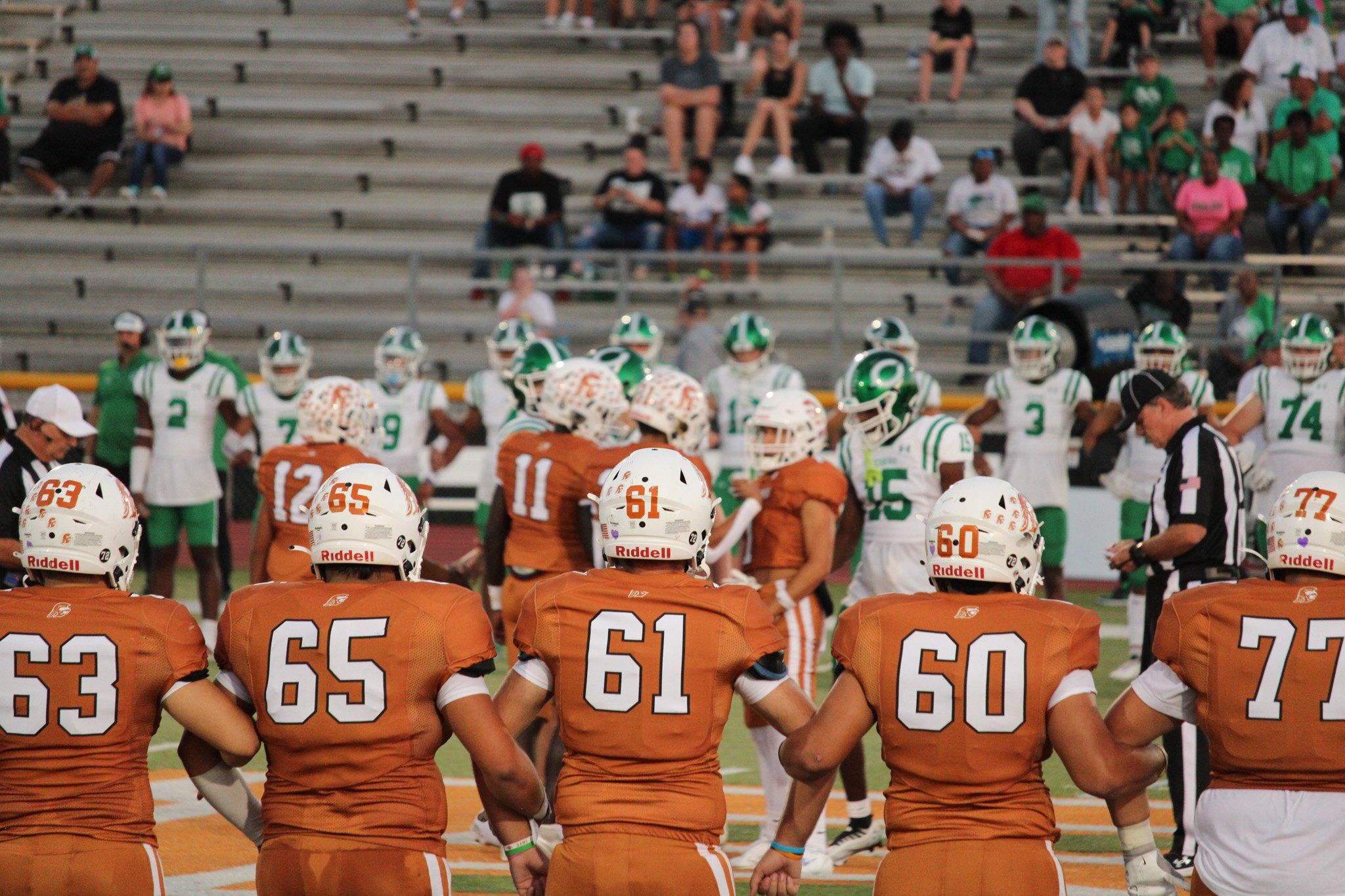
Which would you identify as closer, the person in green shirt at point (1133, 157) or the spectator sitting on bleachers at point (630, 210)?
the spectator sitting on bleachers at point (630, 210)

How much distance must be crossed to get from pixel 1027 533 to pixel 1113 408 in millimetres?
7741

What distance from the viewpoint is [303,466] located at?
25.2 feet

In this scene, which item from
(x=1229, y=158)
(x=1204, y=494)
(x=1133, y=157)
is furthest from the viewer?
(x=1133, y=157)

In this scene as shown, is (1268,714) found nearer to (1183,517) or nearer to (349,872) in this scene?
(349,872)

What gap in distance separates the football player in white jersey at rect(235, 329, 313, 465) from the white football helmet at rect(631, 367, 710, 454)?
501 centimetres

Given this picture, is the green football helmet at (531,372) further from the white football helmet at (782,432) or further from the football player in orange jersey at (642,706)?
the football player in orange jersey at (642,706)

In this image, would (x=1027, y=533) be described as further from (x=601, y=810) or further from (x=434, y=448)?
(x=434, y=448)

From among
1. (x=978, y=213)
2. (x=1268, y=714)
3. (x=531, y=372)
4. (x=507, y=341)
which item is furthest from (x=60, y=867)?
(x=978, y=213)

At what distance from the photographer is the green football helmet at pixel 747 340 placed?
455 inches

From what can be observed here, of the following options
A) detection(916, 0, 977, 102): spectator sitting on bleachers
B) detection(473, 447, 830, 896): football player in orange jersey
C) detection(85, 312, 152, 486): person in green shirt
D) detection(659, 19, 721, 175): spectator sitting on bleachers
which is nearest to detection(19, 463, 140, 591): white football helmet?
detection(473, 447, 830, 896): football player in orange jersey

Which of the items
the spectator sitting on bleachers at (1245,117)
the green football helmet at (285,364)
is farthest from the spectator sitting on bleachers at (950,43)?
the green football helmet at (285,364)

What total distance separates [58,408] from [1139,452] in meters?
6.63

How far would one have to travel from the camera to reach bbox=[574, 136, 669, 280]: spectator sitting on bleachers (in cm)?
1642

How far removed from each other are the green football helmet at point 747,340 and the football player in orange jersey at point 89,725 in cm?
775
